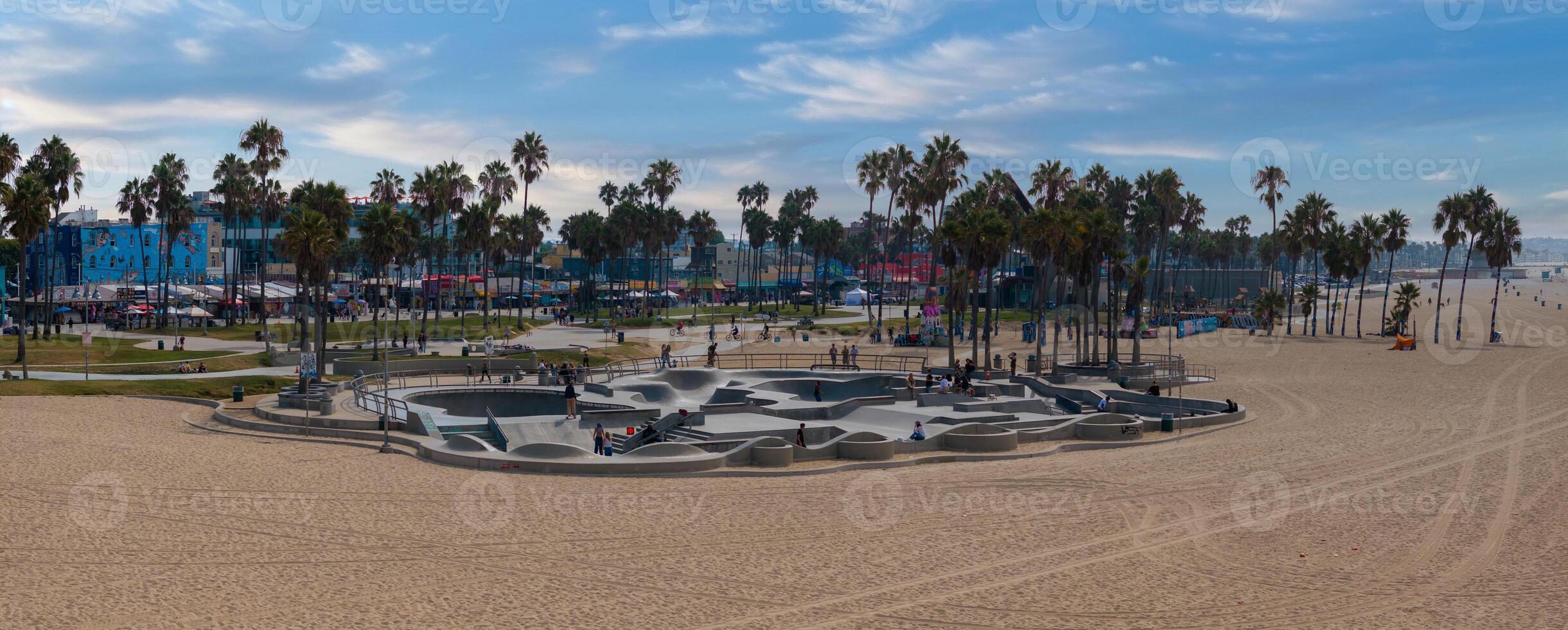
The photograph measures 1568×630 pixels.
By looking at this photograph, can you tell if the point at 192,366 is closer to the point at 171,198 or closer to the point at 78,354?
the point at 78,354

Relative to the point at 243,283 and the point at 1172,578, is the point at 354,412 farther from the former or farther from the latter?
the point at 243,283

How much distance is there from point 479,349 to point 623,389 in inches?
914

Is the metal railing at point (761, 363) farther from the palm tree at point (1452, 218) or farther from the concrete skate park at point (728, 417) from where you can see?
the palm tree at point (1452, 218)

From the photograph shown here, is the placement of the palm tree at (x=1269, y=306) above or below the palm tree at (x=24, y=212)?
below

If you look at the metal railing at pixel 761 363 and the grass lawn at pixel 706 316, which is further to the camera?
the grass lawn at pixel 706 316

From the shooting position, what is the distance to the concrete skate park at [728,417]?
1102 inches

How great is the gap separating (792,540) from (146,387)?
3338 centimetres

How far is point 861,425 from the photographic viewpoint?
37.8 meters

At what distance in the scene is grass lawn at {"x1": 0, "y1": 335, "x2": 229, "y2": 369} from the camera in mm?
49875

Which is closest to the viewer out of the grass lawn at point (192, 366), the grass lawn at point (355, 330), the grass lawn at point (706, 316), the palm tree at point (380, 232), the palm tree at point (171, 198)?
the grass lawn at point (192, 366)

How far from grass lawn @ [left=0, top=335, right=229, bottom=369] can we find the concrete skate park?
1485 cm

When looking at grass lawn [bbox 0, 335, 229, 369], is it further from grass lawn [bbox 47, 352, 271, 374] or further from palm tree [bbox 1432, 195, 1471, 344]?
palm tree [bbox 1432, 195, 1471, 344]

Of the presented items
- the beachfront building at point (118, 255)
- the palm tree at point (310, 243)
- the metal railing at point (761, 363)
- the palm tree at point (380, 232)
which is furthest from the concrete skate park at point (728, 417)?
the beachfront building at point (118, 255)

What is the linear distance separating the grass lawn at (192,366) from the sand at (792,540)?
17.7 meters
